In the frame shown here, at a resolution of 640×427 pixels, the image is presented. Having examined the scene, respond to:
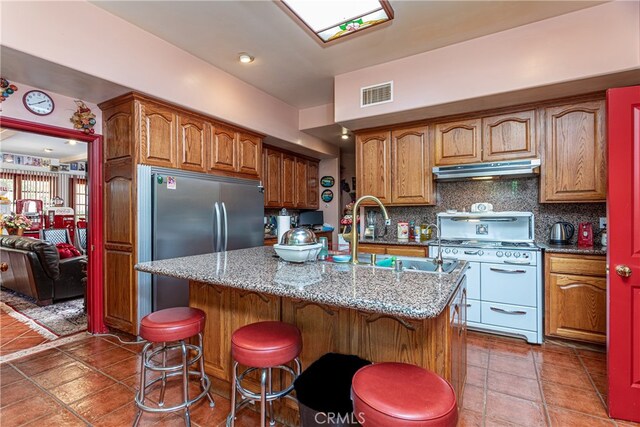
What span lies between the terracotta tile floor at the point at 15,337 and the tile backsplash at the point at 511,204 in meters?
3.93

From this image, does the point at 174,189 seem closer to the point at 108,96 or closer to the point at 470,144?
the point at 108,96

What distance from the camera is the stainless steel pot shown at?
5.78 feet

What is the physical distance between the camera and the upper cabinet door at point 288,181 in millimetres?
4895

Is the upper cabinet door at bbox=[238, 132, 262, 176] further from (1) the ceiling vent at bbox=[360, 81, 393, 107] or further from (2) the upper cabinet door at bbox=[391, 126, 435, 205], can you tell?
(2) the upper cabinet door at bbox=[391, 126, 435, 205]

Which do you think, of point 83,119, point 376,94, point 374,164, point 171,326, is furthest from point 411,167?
point 83,119

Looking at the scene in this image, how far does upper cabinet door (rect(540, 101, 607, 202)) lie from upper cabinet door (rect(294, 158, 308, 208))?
11.2 feet

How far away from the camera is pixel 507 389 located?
2057 millimetres

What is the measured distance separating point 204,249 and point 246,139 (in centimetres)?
152

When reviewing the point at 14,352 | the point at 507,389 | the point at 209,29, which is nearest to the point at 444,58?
the point at 209,29

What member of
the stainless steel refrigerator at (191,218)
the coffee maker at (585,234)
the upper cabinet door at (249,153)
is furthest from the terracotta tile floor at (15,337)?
the coffee maker at (585,234)

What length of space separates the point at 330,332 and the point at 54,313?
3936 millimetres

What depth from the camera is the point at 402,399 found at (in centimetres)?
94
